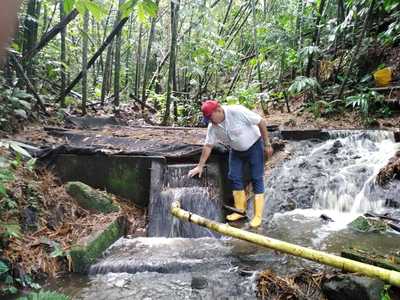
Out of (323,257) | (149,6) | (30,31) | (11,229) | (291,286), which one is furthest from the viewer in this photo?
(30,31)

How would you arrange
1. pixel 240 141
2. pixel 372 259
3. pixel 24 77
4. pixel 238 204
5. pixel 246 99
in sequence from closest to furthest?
pixel 372 259 < pixel 240 141 < pixel 238 204 < pixel 24 77 < pixel 246 99

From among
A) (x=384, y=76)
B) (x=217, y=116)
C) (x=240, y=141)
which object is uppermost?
(x=384, y=76)

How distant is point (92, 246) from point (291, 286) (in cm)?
218

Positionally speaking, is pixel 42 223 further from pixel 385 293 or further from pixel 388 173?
pixel 388 173

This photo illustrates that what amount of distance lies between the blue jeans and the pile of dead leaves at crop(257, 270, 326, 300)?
1.73 m

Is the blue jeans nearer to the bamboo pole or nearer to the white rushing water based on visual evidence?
the white rushing water

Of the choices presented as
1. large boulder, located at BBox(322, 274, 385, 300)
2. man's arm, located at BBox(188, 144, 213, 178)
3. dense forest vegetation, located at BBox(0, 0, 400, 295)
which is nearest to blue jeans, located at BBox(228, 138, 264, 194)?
man's arm, located at BBox(188, 144, 213, 178)

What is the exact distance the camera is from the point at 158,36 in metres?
18.0

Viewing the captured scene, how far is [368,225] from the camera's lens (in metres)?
5.06

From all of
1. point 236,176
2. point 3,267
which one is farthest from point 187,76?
point 3,267

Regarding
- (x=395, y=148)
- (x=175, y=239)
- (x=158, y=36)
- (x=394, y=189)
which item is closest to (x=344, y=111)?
(x=395, y=148)

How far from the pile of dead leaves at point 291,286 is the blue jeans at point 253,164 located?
1.73 metres

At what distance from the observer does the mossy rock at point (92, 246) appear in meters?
4.21

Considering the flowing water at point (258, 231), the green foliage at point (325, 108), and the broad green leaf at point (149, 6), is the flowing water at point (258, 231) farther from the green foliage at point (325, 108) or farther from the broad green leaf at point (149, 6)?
the broad green leaf at point (149, 6)
